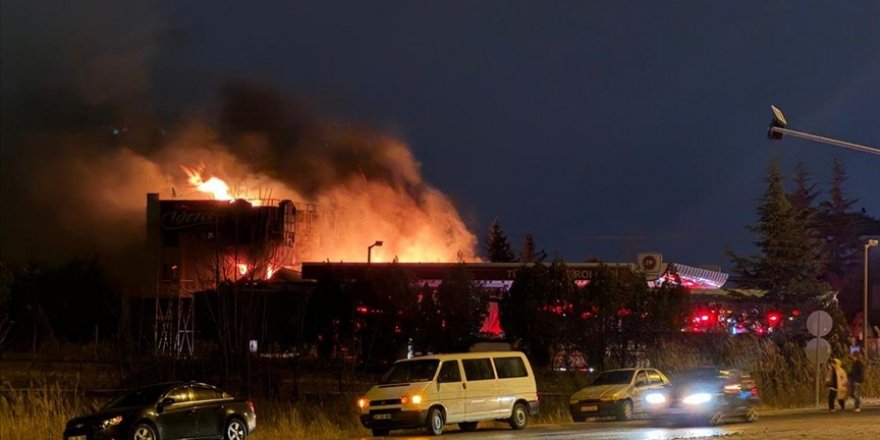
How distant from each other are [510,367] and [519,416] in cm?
122

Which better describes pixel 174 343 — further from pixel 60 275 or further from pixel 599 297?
pixel 60 275

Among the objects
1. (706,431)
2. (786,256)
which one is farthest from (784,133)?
(786,256)

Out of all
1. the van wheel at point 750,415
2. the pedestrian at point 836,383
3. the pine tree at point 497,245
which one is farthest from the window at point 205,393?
the pine tree at point 497,245

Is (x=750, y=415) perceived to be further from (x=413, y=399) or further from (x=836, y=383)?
(x=413, y=399)

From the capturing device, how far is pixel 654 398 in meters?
29.8

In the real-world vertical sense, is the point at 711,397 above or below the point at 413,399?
below

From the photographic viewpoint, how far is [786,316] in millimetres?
56375

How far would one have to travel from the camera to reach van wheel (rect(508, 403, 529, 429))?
25.8 m

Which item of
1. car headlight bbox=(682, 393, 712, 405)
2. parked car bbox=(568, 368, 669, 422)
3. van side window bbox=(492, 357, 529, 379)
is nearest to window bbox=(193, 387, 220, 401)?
van side window bbox=(492, 357, 529, 379)

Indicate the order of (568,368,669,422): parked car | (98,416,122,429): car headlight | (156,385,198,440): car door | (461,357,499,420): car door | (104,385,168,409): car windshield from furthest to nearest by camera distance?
(568,368,669,422): parked car, (461,357,499,420): car door, (104,385,168,409): car windshield, (156,385,198,440): car door, (98,416,122,429): car headlight

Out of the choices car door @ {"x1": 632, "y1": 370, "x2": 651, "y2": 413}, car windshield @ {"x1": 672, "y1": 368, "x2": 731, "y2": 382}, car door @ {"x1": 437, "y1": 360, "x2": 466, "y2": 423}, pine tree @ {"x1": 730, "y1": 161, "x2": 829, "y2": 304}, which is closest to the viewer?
car door @ {"x1": 437, "y1": 360, "x2": 466, "y2": 423}

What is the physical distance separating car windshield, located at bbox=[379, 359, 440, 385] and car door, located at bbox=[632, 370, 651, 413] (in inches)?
306

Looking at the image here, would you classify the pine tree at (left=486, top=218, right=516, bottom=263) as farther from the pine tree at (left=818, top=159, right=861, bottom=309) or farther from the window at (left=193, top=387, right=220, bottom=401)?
the window at (left=193, top=387, right=220, bottom=401)

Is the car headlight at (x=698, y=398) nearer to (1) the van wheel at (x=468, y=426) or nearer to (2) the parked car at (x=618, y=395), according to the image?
(2) the parked car at (x=618, y=395)
